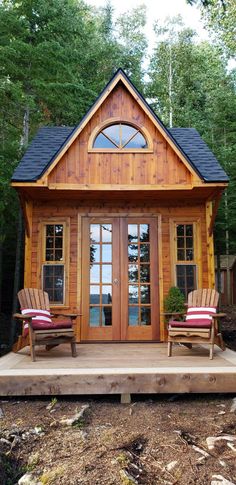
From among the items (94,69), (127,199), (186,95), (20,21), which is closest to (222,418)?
(127,199)

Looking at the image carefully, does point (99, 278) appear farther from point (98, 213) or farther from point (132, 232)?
point (98, 213)

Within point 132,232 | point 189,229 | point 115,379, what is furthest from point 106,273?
point 115,379

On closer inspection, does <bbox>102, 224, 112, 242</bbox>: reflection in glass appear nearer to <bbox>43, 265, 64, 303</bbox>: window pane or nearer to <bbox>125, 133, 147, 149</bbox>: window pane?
<bbox>43, 265, 64, 303</bbox>: window pane

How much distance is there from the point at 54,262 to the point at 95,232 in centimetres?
86

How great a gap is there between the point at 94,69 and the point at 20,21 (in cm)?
1021

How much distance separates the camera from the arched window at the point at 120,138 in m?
6.80

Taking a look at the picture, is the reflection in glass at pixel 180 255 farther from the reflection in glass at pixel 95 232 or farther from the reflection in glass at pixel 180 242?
the reflection in glass at pixel 95 232

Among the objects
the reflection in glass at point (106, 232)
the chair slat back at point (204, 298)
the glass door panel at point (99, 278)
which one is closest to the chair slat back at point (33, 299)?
the glass door panel at point (99, 278)

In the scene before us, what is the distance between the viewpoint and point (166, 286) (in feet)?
22.5

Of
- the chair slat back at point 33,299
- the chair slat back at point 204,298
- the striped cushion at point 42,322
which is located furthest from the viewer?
the chair slat back at point 204,298

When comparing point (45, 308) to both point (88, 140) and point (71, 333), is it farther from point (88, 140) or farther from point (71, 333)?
point (88, 140)

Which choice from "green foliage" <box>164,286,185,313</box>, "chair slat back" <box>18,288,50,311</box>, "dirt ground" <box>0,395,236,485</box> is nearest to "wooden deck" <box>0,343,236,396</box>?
"dirt ground" <box>0,395,236,485</box>

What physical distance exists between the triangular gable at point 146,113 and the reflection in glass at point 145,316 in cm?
228

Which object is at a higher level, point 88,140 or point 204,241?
point 88,140
